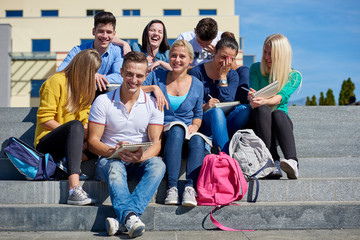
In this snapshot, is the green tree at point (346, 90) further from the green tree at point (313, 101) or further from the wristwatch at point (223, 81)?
the wristwatch at point (223, 81)

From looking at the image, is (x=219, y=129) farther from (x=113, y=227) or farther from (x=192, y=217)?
(x=113, y=227)

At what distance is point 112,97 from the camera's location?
11.9ft

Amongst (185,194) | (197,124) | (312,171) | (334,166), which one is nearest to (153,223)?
(185,194)

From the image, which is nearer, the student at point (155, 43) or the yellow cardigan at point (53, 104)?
the yellow cardigan at point (53, 104)

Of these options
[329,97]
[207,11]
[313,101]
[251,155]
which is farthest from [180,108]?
[313,101]

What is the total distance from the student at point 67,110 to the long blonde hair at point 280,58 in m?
1.84

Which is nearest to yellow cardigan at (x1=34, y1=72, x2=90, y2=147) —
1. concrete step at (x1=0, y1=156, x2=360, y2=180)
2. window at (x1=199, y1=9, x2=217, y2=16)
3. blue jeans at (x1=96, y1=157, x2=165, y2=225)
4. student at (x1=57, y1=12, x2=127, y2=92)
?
blue jeans at (x1=96, y1=157, x2=165, y2=225)

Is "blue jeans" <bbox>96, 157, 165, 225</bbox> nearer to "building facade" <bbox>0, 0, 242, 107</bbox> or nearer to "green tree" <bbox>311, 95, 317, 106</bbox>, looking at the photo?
"building facade" <bbox>0, 0, 242, 107</bbox>

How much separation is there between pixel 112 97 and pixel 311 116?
3.06 m

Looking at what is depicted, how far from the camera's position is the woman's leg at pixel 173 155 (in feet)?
11.2

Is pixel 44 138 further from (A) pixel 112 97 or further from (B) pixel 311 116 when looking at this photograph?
(B) pixel 311 116

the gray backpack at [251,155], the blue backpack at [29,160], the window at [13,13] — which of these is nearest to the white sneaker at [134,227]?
the blue backpack at [29,160]

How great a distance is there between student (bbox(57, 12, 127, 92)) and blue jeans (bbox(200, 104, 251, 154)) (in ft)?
4.46

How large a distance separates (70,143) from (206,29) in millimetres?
2684
